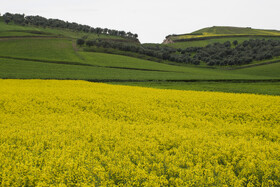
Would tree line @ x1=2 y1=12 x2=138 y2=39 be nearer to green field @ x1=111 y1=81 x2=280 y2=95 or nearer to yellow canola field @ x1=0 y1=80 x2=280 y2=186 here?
green field @ x1=111 y1=81 x2=280 y2=95

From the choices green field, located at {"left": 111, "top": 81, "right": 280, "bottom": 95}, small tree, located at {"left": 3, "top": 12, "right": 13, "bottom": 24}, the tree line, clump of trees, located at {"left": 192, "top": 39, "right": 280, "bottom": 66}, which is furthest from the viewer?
the tree line

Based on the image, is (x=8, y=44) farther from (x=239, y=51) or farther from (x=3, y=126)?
(x=239, y=51)

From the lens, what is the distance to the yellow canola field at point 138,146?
698cm

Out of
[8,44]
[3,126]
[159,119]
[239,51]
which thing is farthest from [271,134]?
[239,51]

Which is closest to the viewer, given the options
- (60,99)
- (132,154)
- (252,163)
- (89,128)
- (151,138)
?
(252,163)

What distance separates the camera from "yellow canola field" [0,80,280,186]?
698cm

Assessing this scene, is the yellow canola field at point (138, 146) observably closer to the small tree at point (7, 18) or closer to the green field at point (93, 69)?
the green field at point (93, 69)

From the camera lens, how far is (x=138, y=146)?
31.5ft

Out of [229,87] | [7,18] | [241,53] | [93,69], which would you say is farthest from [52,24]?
[229,87]

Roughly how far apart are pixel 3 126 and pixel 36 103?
20.4 feet

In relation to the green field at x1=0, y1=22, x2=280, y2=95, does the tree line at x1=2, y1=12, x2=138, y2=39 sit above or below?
above

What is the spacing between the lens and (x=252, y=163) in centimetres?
762

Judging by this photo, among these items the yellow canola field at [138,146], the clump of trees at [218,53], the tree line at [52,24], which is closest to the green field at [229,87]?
the yellow canola field at [138,146]

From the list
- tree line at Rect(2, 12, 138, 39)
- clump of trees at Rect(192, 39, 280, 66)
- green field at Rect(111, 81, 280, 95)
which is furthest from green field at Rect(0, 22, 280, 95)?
tree line at Rect(2, 12, 138, 39)
